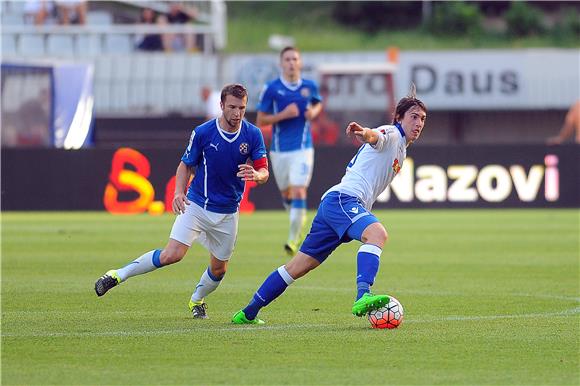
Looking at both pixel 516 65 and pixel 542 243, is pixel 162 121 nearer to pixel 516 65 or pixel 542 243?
pixel 516 65

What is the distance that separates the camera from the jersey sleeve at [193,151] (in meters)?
10.0

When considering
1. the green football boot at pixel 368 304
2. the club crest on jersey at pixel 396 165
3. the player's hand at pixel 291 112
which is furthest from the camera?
the player's hand at pixel 291 112

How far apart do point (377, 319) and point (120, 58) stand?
29.5 meters

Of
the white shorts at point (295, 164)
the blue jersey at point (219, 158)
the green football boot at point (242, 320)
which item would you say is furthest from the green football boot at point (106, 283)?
the white shorts at point (295, 164)

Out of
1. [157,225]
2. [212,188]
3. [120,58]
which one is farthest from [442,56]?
[212,188]

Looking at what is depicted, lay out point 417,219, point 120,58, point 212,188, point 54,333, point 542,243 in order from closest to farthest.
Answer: point 54,333 < point 212,188 < point 542,243 < point 417,219 < point 120,58

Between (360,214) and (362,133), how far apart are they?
25.9 inches

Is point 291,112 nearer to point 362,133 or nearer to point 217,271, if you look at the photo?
point 217,271

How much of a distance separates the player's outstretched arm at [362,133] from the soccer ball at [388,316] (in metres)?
1.18

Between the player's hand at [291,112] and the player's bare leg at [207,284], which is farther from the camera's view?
the player's hand at [291,112]

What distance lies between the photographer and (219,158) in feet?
32.9

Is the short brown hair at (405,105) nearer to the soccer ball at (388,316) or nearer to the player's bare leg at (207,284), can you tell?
the soccer ball at (388,316)

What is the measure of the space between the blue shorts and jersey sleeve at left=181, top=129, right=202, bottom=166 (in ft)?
3.62

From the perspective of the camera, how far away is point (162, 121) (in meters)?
34.4
